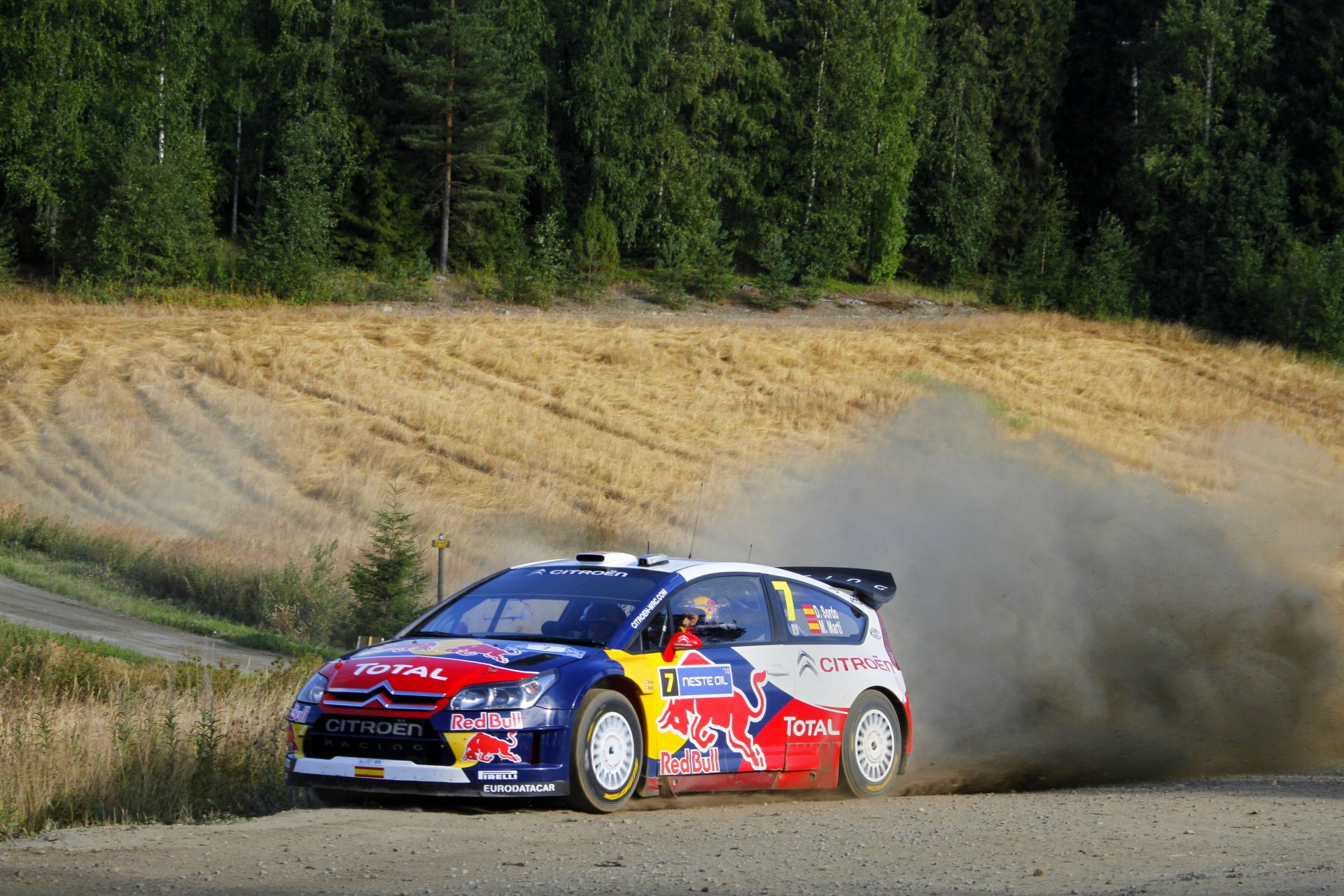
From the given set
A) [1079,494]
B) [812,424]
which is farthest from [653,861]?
[812,424]

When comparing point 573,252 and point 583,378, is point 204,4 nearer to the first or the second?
point 573,252

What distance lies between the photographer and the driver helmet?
867 cm

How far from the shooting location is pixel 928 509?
21906 millimetres

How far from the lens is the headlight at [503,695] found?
7.50 metres

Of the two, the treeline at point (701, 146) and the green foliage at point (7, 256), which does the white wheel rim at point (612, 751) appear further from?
the treeline at point (701, 146)

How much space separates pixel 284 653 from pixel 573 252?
3641cm

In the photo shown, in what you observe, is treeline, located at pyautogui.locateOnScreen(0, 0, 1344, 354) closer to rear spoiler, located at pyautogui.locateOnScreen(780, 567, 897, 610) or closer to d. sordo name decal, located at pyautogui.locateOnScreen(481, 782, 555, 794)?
rear spoiler, located at pyautogui.locateOnScreen(780, 567, 897, 610)

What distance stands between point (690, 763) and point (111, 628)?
13562 mm

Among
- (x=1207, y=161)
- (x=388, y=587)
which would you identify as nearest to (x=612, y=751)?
(x=388, y=587)

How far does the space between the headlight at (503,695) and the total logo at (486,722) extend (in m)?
0.04

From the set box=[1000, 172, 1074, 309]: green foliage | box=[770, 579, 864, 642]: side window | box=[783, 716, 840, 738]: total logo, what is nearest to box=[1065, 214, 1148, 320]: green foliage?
box=[1000, 172, 1074, 309]: green foliage

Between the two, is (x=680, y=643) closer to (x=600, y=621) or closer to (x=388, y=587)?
(x=600, y=621)

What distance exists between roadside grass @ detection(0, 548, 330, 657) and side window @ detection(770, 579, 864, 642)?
10.4 meters

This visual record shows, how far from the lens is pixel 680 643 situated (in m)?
8.49
